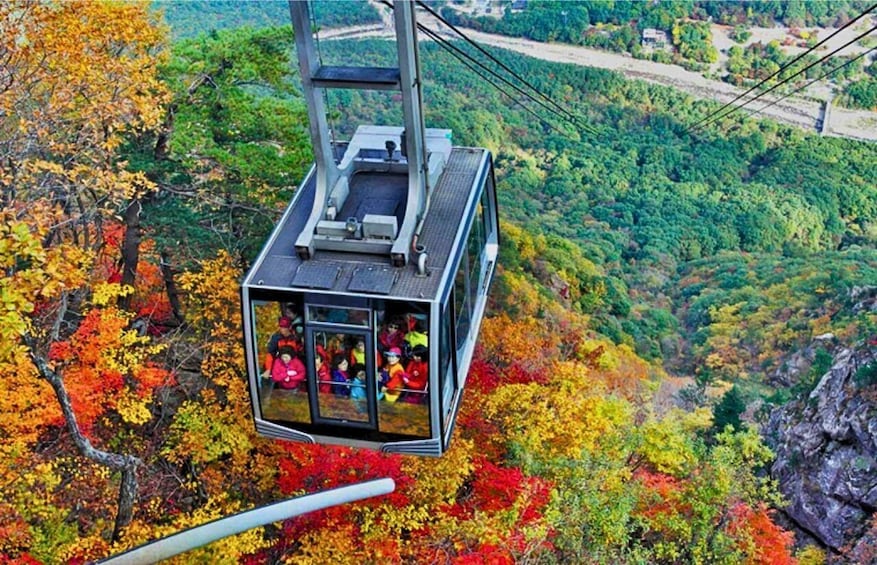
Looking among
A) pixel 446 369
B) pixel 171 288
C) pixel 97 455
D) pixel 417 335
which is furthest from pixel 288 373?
pixel 171 288

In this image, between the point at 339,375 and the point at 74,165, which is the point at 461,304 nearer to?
the point at 339,375

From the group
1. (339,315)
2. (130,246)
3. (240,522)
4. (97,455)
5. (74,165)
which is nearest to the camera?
(240,522)

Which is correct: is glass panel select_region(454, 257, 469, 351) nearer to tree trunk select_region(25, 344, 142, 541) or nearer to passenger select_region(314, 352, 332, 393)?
passenger select_region(314, 352, 332, 393)

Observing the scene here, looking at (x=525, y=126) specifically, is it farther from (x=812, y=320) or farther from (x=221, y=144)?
(x=221, y=144)

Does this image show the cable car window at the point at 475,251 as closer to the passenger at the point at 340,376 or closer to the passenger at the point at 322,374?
the passenger at the point at 340,376

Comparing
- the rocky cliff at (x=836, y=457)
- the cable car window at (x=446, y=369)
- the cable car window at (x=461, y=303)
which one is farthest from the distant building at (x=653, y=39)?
the cable car window at (x=446, y=369)

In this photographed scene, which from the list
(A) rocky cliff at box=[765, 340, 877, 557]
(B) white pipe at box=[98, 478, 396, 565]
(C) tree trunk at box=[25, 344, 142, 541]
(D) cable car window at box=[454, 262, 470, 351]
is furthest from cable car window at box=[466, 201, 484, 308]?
(A) rocky cliff at box=[765, 340, 877, 557]
